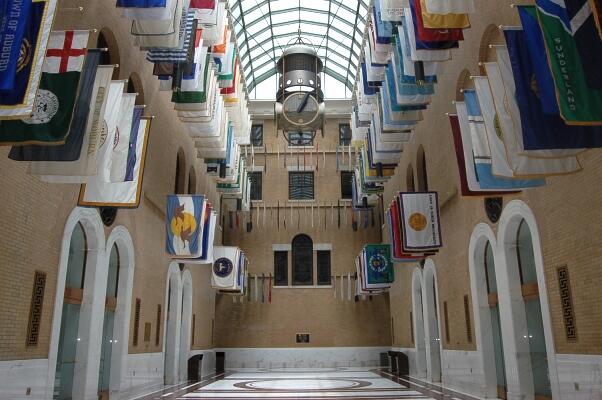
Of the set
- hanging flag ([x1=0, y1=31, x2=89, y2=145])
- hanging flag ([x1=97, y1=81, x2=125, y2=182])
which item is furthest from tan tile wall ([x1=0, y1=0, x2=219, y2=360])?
hanging flag ([x1=0, y1=31, x2=89, y2=145])

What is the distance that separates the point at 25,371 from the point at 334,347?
64.9 feet

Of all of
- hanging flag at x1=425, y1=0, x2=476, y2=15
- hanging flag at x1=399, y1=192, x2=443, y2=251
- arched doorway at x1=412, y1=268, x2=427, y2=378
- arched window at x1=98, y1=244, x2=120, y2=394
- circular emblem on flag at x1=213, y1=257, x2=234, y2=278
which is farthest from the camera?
circular emblem on flag at x1=213, y1=257, x2=234, y2=278

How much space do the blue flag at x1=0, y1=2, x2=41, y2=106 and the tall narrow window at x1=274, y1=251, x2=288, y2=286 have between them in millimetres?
23011

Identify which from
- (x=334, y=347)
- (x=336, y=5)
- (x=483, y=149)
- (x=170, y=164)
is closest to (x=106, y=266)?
(x=170, y=164)

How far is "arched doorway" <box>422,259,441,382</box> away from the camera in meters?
16.8

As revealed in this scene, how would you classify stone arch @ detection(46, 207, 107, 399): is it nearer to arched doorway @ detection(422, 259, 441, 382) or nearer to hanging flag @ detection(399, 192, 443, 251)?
hanging flag @ detection(399, 192, 443, 251)

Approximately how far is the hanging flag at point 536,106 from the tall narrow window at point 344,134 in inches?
935

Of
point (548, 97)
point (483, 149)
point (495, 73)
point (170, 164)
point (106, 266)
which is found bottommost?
point (106, 266)

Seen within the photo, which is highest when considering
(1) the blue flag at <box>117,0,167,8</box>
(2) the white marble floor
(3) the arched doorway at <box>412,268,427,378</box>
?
(1) the blue flag at <box>117,0,167,8</box>

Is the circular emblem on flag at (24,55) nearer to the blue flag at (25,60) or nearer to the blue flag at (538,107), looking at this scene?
the blue flag at (25,60)

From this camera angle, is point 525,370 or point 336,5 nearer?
point 525,370

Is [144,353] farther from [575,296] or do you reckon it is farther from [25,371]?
[575,296]

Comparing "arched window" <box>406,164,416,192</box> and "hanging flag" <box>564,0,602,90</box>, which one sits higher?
"arched window" <box>406,164,416,192</box>

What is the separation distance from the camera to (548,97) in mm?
5508
